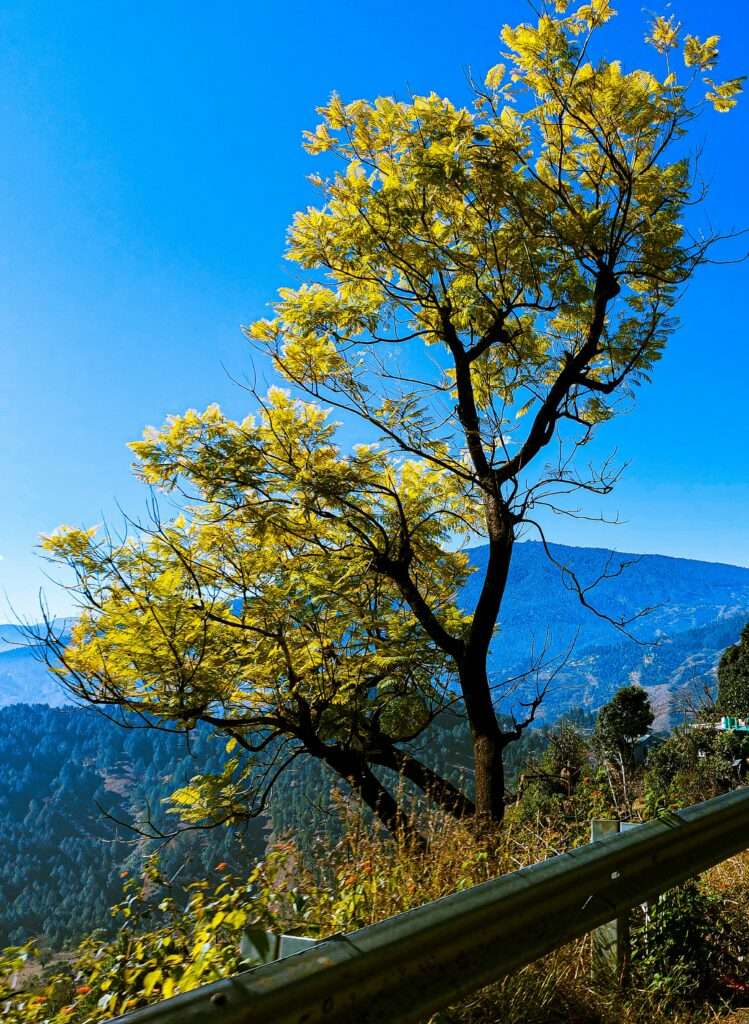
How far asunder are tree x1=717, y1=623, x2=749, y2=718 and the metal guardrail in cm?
5100

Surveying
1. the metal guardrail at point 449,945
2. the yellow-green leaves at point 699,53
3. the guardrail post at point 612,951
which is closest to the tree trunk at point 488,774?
the guardrail post at point 612,951

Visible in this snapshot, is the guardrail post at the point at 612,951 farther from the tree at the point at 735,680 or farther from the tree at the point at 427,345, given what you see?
the tree at the point at 735,680

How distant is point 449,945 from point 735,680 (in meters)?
56.5

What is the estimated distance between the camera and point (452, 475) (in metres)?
12.1

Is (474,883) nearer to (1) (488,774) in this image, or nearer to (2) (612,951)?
(2) (612,951)

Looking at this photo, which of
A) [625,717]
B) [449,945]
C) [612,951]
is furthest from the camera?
[625,717]

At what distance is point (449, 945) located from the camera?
204cm

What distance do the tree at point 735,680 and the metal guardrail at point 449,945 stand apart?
50998mm

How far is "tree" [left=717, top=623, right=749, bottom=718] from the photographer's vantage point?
4997 centimetres

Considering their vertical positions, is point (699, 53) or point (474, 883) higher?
point (699, 53)

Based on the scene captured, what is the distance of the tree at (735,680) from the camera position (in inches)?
1967

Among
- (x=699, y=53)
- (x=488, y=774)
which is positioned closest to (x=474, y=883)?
(x=488, y=774)

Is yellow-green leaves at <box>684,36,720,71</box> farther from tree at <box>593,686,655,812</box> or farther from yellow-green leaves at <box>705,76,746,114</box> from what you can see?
tree at <box>593,686,655,812</box>

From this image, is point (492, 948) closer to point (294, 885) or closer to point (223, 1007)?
point (223, 1007)
